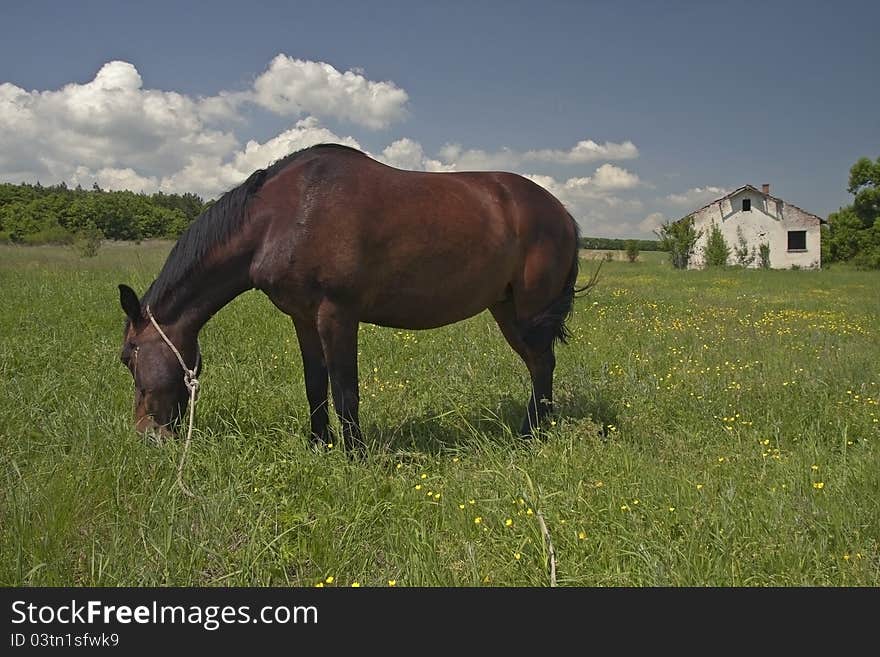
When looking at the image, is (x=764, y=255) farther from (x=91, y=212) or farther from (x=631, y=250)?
(x=91, y=212)

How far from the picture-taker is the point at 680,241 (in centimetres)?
4219

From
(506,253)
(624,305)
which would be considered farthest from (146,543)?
(624,305)

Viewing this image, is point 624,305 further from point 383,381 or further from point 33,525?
point 33,525

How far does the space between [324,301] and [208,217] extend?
40.7 inches

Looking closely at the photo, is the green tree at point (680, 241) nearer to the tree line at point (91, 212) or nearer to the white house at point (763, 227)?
the white house at point (763, 227)

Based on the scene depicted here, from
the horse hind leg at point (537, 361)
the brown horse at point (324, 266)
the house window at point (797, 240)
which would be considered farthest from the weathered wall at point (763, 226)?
the brown horse at point (324, 266)

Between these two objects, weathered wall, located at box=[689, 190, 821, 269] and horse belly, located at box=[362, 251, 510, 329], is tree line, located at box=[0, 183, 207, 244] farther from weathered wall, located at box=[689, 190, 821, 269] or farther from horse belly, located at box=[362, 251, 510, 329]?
horse belly, located at box=[362, 251, 510, 329]

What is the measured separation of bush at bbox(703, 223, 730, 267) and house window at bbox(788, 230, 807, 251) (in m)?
4.50

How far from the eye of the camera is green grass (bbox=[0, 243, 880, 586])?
8.27 ft

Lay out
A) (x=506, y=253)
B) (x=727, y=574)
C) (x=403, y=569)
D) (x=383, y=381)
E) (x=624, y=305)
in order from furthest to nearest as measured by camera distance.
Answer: (x=624, y=305) < (x=383, y=381) < (x=506, y=253) < (x=403, y=569) < (x=727, y=574)

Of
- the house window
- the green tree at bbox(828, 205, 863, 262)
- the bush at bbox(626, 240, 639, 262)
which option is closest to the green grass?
Answer: the house window

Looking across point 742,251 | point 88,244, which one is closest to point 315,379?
point 88,244

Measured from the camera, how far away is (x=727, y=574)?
7.72ft

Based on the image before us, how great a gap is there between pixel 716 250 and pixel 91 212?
60330mm
